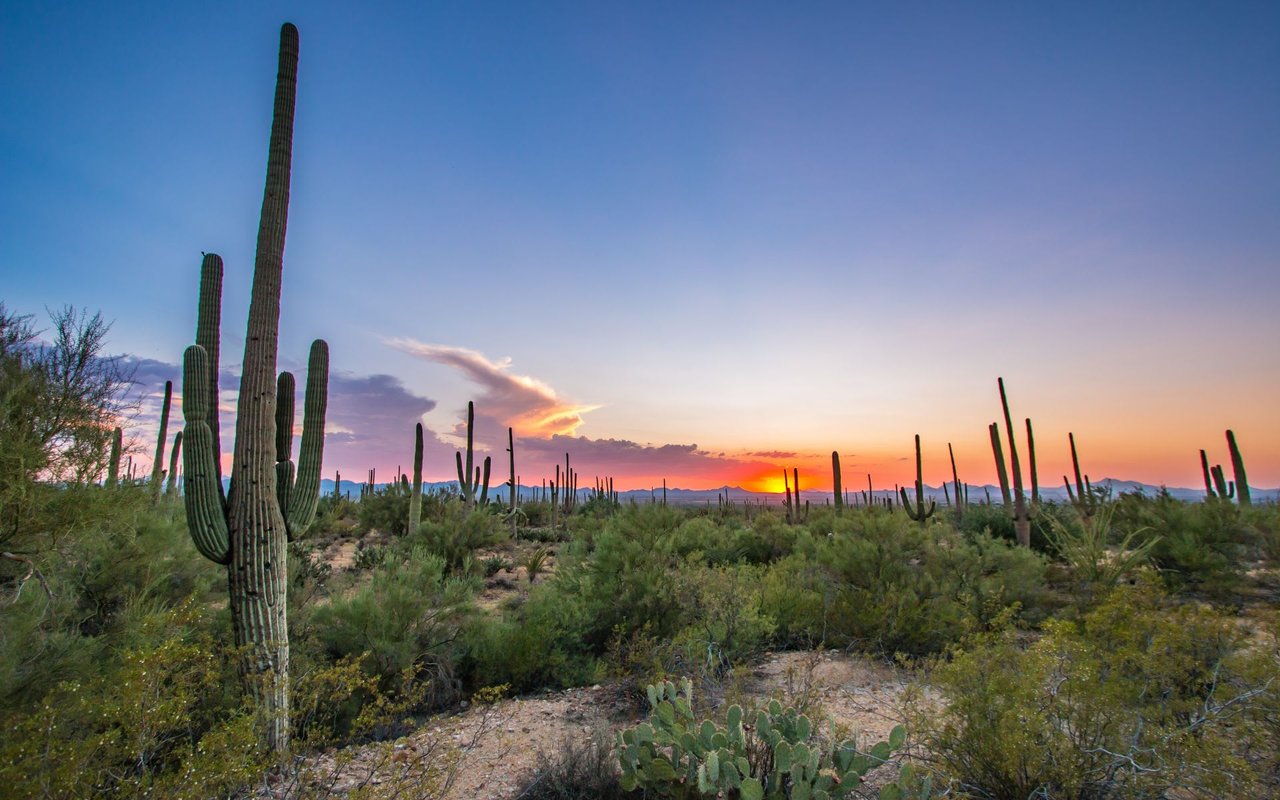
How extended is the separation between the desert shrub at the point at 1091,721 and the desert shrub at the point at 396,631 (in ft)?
15.5

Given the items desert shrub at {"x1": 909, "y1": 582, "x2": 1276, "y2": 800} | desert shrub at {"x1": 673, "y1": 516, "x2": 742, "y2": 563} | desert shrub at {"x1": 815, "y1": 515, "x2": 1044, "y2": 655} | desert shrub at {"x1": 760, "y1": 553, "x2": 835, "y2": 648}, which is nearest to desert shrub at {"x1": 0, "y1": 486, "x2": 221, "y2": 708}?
desert shrub at {"x1": 909, "y1": 582, "x2": 1276, "y2": 800}

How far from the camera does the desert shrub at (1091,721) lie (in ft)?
10.7

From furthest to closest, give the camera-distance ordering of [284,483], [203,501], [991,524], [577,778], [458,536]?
[991,524] → [458,536] → [284,483] → [203,501] → [577,778]

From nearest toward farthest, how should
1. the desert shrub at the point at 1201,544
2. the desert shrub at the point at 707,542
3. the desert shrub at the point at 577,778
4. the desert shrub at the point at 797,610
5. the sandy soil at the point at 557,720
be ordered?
the desert shrub at the point at 577,778, the sandy soil at the point at 557,720, the desert shrub at the point at 797,610, the desert shrub at the point at 1201,544, the desert shrub at the point at 707,542

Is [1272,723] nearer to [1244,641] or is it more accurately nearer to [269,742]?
[1244,641]

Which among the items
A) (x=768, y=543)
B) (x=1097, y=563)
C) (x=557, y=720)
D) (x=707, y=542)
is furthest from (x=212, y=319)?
(x=1097, y=563)

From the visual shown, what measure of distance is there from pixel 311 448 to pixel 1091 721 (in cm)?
686

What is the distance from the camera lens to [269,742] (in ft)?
14.4

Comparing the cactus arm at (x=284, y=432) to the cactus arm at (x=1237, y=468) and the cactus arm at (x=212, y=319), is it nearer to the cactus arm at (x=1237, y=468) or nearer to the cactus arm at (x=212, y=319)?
the cactus arm at (x=212, y=319)

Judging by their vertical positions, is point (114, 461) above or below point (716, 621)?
above

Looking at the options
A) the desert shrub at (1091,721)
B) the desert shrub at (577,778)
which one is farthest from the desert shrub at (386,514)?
the desert shrub at (1091,721)

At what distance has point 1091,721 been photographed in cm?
360

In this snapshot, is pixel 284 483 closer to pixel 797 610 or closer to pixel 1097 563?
pixel 797 610

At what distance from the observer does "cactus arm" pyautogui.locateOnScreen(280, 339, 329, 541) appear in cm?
562
